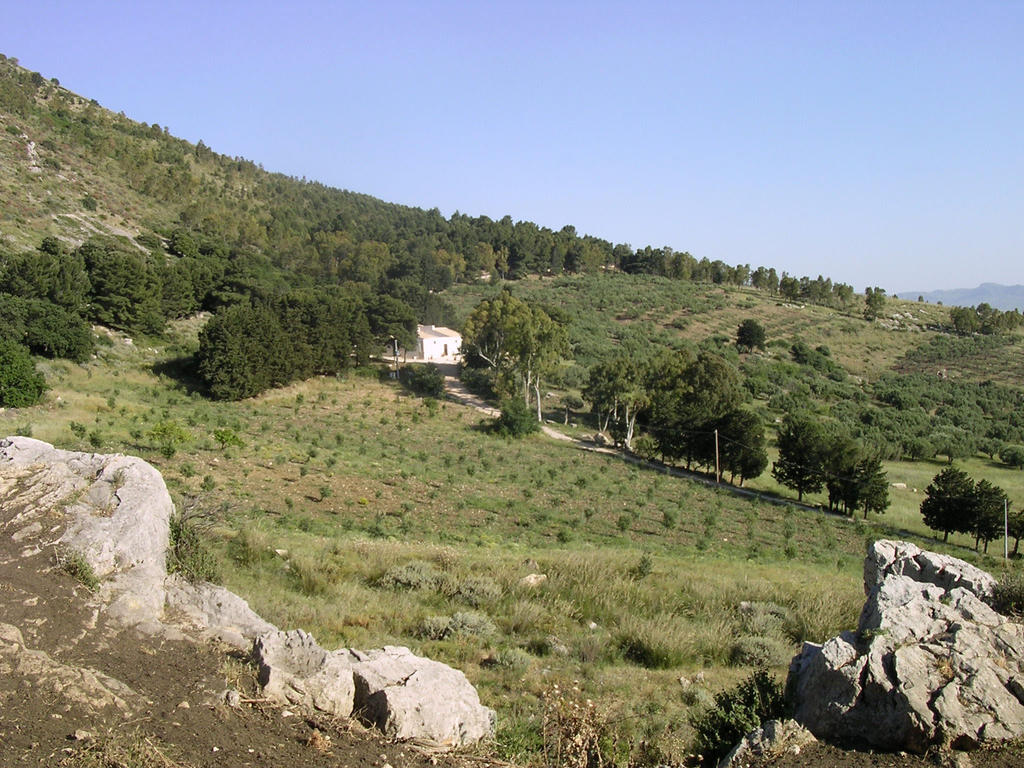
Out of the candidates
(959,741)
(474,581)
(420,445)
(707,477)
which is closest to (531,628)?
(474,581)

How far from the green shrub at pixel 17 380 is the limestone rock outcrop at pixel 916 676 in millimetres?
27442

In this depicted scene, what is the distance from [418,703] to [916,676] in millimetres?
3711

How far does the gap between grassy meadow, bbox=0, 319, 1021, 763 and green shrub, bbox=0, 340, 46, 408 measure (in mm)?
713

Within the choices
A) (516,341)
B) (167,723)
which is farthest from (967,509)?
(167,723)

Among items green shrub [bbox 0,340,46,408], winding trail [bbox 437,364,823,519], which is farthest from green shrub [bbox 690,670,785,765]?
green shrub [bbox 0,340,46,408]

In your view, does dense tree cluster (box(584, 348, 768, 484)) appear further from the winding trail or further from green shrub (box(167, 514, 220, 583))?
green shrub (box(167, 514, 220, 583))

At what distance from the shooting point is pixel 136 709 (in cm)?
495

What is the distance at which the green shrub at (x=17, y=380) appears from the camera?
24.3 m

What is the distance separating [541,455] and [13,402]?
21655 millimetres

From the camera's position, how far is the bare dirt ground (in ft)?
14.6

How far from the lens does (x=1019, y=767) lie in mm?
4453

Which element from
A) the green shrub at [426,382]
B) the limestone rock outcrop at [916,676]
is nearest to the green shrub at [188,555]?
the limestone rock outcrop at [916,676]

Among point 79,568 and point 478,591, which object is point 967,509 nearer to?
point 478,591

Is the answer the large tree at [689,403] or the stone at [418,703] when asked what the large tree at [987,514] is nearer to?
the large tree at [689,403]
